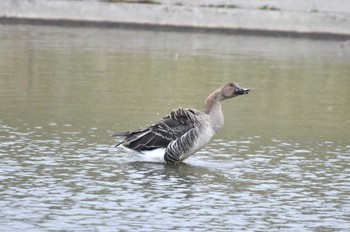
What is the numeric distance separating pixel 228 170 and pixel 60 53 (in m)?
12.6

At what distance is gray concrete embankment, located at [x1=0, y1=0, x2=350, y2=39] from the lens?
33188 millimetres

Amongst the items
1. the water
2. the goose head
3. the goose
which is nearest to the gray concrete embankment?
the water

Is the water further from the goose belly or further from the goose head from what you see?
the goose head

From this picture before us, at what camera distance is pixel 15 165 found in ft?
42.0

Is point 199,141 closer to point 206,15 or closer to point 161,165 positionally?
point 161,165

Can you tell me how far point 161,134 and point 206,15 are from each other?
67.4ft

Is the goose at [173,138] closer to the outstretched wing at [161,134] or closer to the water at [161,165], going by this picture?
the outstretched wing at [161,134]

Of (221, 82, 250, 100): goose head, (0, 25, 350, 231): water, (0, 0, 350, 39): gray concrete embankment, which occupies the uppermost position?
(0, 0, 350, 39): gray concrete embankment

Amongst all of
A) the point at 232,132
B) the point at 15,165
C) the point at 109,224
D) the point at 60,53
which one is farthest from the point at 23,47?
the point at 109,224

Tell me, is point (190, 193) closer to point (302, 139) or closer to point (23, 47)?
point (302, 139)

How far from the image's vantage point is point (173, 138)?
13.4m

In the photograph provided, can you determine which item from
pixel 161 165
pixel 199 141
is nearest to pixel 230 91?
pixel 199 141

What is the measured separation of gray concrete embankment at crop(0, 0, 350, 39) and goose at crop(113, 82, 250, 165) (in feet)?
65.2

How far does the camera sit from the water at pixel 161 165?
1073 cm
